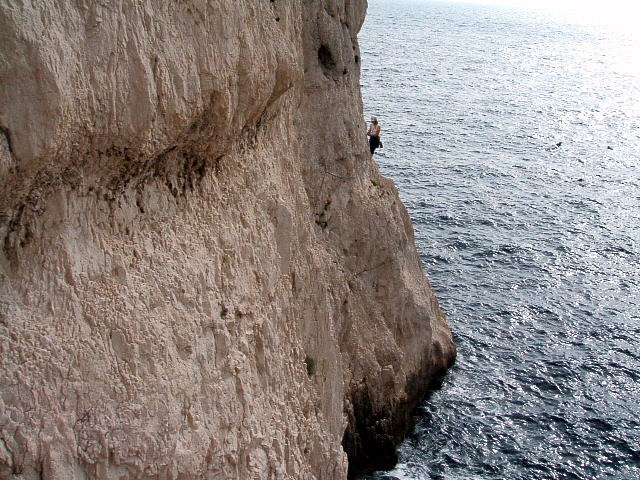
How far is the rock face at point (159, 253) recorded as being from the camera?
9.56m

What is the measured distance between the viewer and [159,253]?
11.6m

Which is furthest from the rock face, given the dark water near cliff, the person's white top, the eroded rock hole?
the person's white top

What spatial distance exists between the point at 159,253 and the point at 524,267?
77.5 feet

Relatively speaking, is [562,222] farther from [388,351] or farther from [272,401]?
[272,401]

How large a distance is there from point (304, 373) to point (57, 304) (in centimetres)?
628

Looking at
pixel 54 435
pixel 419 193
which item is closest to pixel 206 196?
pixel 54 435

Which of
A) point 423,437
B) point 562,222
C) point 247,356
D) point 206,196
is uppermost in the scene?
point 206,196

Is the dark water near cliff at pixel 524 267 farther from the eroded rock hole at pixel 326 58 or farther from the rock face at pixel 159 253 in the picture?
the eroded rock hole at pixel 326 58

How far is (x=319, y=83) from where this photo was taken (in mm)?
20109

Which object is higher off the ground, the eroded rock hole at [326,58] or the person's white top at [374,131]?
the eroded rock hole at [326,58]

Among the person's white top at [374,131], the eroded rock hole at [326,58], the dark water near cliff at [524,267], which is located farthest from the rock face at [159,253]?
the person's white top at [374,131]

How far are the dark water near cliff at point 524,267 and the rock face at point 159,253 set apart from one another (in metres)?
7.32

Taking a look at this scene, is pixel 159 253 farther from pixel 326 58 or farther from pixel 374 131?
pixel 374 131

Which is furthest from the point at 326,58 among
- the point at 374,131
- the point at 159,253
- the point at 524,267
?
the point at 524,267
